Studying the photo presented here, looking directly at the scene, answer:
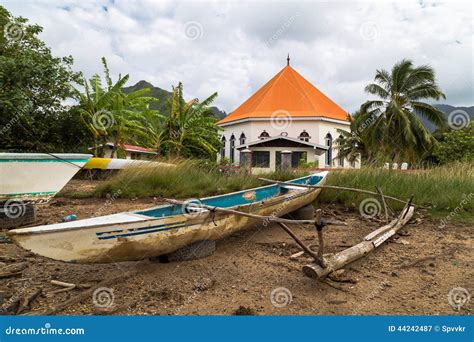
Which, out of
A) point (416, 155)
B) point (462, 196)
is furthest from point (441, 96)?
point (462, 196)

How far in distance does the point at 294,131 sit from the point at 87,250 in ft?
87.5

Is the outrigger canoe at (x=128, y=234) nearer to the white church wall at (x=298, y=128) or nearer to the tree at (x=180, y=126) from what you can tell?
the tree at (x=180, y=126)

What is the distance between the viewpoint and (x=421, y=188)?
8984mm

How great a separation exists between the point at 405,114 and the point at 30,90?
806 inches

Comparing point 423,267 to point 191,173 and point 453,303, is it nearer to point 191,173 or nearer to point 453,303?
point 453,303

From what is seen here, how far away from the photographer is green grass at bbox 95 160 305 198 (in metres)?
9.25

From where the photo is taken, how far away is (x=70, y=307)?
10.6 feet

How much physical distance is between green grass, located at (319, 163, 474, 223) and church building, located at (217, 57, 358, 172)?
13.3 m

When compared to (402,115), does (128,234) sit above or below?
below

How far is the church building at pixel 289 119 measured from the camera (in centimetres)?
2794

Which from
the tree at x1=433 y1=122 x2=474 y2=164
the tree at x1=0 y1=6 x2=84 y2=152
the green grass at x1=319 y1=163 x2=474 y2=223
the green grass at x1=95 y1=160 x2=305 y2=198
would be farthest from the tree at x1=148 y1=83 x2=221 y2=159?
the tree at x1=433 y1=122 x2=474 y2=164

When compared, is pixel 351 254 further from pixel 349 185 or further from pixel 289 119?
pixel 289 119

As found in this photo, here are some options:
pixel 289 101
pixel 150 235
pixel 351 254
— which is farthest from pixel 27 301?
pixel 289 101

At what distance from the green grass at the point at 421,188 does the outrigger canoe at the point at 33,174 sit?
20.7 ft
